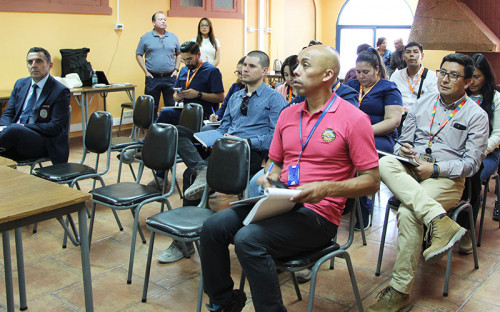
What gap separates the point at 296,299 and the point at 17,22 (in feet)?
19.0

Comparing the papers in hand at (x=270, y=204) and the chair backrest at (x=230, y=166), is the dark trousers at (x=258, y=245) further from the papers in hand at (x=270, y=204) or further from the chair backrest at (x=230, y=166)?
the chair backrest at (x=230, y=166)

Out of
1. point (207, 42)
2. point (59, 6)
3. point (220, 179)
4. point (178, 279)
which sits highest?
point (59, 6)

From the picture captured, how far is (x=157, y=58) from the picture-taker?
7.51 meters

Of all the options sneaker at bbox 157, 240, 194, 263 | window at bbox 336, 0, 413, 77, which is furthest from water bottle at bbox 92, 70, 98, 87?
window at bbox 336, 0, 413, 77

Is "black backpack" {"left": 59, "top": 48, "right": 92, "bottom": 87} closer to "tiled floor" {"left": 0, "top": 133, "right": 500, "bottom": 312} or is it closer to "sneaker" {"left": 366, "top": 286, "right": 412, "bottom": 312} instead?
"tiled floor" {"left": 0, "top": 133, "right": 500, "bottom": 312}

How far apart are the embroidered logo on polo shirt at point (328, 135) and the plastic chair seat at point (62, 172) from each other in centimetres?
210

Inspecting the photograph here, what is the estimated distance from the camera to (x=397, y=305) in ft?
8.60

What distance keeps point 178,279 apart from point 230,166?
2.52ft

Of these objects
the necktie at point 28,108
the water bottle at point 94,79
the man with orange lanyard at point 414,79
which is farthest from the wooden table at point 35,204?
the water bottle at point 94,79

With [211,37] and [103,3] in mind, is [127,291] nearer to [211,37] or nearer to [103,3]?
[211,37]

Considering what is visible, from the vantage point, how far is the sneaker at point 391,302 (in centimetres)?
261

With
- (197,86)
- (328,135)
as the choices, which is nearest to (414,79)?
(197,86)

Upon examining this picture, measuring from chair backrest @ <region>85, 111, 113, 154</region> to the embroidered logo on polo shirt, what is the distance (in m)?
2.10

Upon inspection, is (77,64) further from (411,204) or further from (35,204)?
(411,204)
